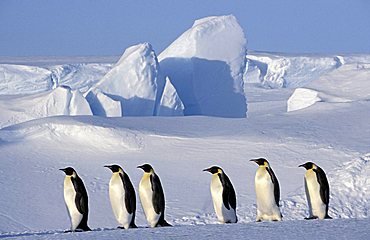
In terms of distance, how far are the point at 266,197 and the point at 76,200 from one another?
1.76 m

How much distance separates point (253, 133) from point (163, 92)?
226 inches

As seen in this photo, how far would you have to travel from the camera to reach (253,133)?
53.7ft

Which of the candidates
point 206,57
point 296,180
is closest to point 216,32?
point 206,57

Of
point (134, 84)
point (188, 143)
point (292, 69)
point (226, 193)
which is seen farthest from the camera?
point (292, 69)

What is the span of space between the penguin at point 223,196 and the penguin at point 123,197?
79cm

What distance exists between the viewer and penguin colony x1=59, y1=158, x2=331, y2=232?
7.26 metres

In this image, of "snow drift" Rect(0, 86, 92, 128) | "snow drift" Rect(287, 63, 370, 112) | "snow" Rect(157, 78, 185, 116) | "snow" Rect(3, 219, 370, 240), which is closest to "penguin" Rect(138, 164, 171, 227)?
"snow" Rect(3, 219, 370, 240)

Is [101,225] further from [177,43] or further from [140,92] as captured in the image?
[177,43]

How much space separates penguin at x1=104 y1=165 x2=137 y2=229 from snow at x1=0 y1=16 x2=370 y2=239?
17.9 inches

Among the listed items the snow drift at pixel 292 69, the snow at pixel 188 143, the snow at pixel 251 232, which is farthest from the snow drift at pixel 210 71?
the snow at pixel 251 232

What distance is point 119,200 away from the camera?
7320mm

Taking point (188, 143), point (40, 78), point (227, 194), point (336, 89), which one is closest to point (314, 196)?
point (227, 194)

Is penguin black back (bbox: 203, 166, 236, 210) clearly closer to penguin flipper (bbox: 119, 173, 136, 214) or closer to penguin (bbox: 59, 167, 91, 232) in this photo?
penguin flipper (bbox: 119, 173, 136, 214)

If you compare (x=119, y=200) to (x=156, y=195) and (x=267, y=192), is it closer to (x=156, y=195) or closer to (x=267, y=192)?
(x=156, y=195)
